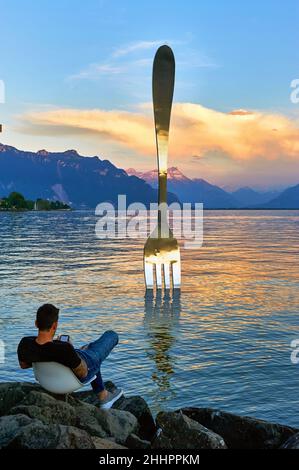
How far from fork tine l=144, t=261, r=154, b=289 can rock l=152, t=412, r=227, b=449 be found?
38.6ft

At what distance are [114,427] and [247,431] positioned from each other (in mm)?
1936

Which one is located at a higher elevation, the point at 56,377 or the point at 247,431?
the point at 56,377

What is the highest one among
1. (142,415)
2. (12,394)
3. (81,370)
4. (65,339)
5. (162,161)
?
(162,161)

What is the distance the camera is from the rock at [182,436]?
7781 mm

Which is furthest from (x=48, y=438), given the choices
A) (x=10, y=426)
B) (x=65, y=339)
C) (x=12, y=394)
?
(x=12, y=394)

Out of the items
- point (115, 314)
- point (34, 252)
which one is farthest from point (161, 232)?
point (34, 252)

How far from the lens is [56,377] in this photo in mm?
8508

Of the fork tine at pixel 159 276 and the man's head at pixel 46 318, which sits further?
the fork tine at pixel 159 276

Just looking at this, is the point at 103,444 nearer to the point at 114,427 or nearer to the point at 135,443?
the point at 135,443

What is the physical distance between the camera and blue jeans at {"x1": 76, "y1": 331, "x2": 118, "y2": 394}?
9.07 metres

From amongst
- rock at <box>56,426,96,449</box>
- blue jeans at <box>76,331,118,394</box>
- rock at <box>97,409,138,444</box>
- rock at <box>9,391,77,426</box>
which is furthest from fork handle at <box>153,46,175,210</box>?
rock at <box>56,426,96,449</box>

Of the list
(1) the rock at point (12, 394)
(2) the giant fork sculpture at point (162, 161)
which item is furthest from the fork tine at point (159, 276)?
(1) the rock at point (12, 394)

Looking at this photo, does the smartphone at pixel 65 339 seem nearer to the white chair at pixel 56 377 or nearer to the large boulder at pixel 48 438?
the white chair at pixel 56 377

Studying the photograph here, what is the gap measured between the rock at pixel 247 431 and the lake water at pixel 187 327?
1531 mm
